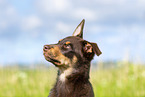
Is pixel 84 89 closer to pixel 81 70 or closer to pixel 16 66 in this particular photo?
pixel 81 70

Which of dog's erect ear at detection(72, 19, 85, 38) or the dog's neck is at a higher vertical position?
dog's erect ear at detection(72, 19, 85, 38)

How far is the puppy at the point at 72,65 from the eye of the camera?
4.90m

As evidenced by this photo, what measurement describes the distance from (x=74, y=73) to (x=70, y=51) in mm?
479

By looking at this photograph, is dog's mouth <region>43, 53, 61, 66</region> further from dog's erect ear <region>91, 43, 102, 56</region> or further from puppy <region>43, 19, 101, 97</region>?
dog's erect ear <region>91, 43, 102, 56</region>

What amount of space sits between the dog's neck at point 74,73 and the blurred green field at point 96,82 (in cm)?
515

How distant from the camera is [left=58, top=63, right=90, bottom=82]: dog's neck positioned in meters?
5.02

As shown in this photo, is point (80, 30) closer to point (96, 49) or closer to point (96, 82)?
point (96, 49)

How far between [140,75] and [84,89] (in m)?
8.25

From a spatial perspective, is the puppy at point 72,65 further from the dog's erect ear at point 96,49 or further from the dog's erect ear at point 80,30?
the dog's erect ear at point 80,30

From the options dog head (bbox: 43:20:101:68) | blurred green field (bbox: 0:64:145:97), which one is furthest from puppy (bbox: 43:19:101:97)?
blurred green field (bbox: 0:64:145:97)

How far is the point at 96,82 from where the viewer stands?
13.6m

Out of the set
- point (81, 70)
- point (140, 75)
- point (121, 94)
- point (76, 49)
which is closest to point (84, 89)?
point (81, 70)

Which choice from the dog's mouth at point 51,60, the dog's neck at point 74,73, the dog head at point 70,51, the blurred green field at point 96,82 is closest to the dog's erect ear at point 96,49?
the dog head at point 70,51

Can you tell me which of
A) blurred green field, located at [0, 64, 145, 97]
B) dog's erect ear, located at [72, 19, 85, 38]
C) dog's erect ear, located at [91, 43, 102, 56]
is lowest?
blurred green field, located at [0, 64, 145, 97]
